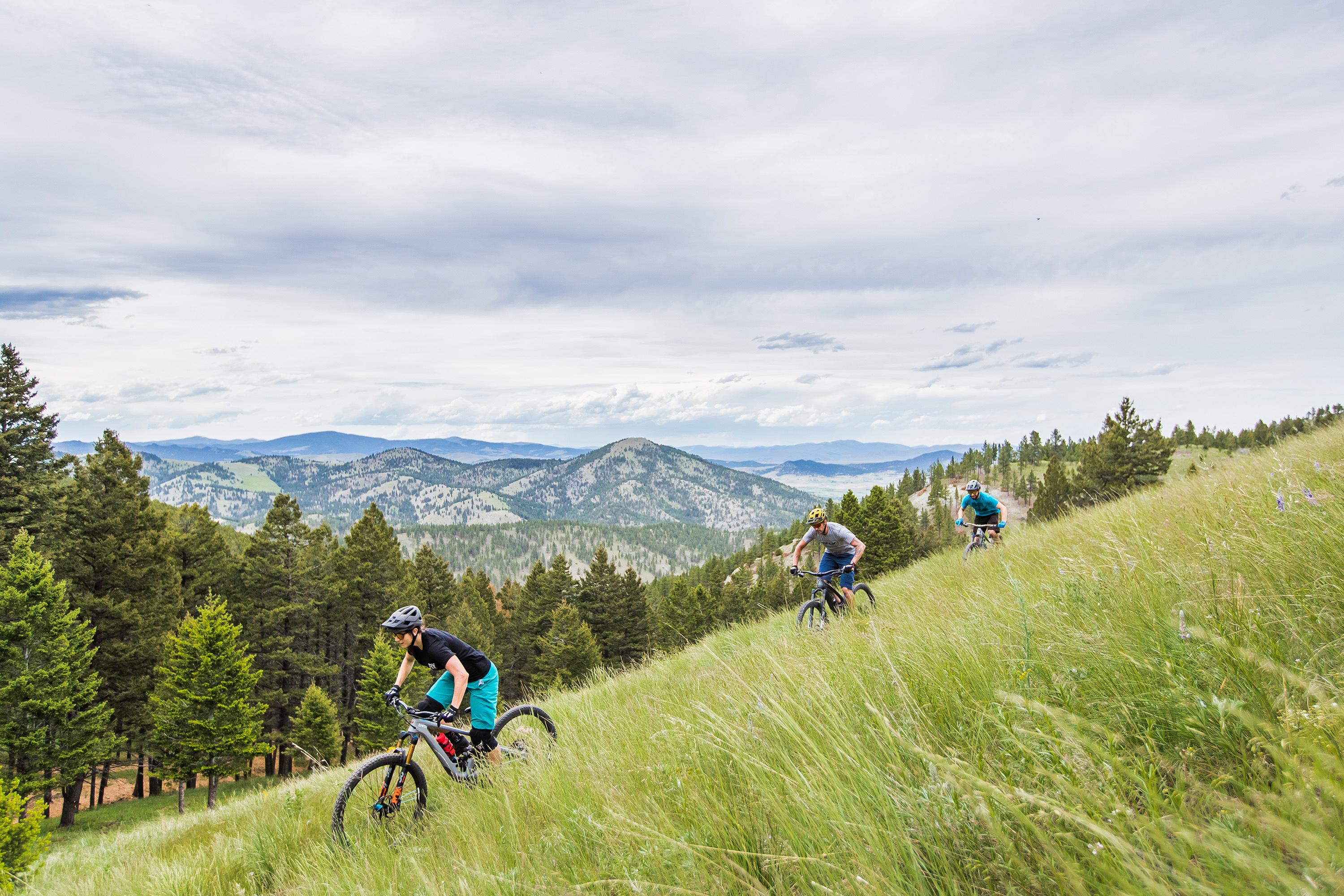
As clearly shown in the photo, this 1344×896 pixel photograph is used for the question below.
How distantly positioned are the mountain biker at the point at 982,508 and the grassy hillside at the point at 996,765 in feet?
23.9

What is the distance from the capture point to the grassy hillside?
5.13 feet

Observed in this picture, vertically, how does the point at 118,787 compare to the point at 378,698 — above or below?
below

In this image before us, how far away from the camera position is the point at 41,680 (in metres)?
23.6

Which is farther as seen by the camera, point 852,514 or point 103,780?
point 852,514

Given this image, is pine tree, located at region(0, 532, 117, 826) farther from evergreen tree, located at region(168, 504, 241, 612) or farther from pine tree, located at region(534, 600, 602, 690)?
pine tree, located at region(534, 600, 602, 690)

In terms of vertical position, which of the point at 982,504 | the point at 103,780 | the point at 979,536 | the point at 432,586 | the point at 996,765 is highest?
the point at 982,504

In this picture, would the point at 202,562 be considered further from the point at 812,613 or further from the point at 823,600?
the point at 823,600

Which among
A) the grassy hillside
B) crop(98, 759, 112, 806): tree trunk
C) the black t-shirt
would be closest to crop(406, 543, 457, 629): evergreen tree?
crop(98, 759, 112, 806): tree trunk

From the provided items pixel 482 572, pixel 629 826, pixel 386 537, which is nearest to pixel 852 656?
pixel 629 826

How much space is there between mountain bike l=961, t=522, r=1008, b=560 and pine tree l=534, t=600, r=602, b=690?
32.8 metres

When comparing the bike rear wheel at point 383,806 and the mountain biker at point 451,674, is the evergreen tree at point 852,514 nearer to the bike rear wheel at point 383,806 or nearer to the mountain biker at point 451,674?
the mountain biker at point 451,674

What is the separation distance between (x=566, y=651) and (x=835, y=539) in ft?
116

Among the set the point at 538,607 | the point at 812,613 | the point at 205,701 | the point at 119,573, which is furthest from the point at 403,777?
the point at 538,607

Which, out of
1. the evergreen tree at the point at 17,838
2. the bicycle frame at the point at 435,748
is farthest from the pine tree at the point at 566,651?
the bicycle frame at the point at 435,748
